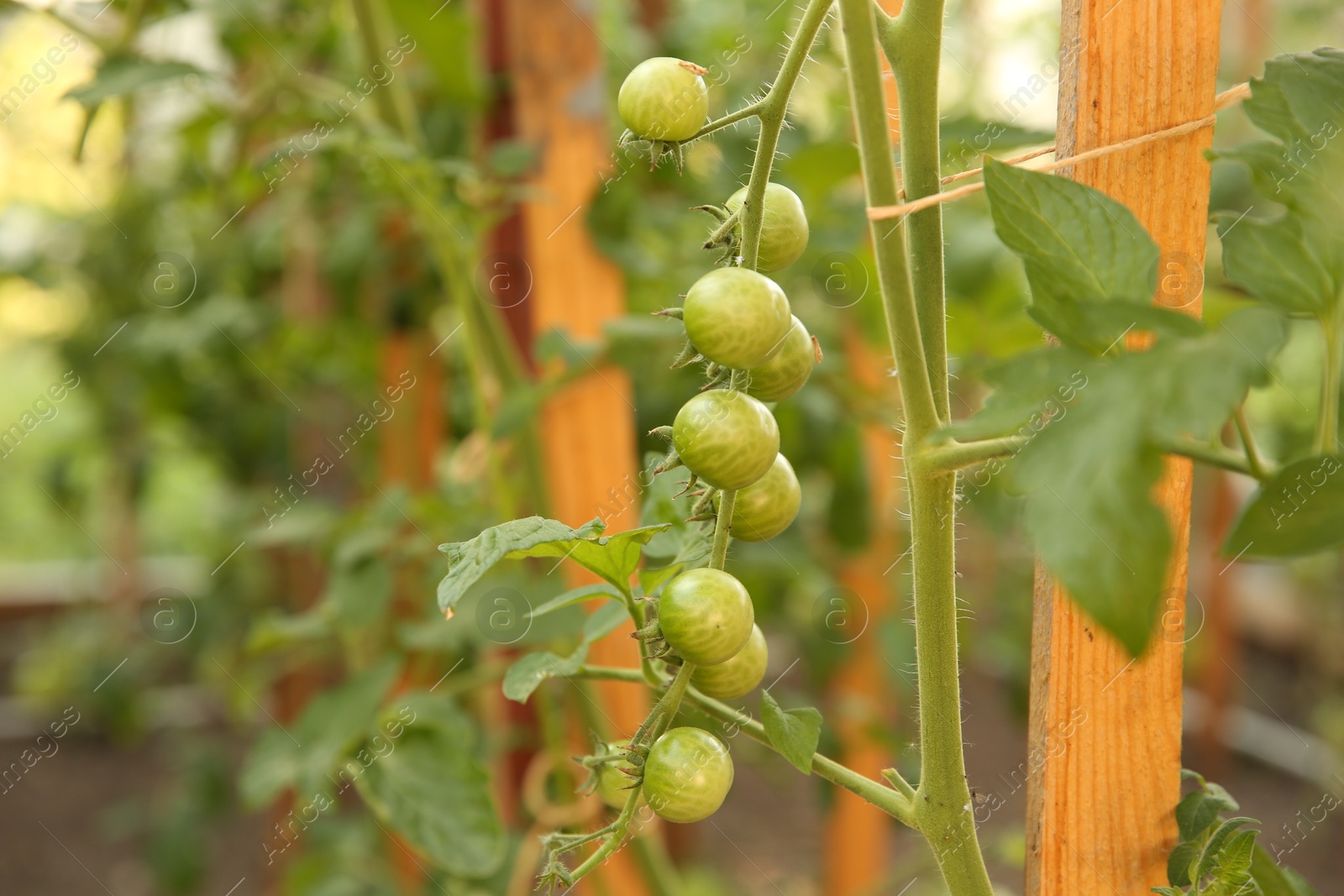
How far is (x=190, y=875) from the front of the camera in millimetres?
1605

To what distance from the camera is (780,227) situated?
380 millimetres

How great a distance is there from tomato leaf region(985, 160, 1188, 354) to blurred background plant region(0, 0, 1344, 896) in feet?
0.44

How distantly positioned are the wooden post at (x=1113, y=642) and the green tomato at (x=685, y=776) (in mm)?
159

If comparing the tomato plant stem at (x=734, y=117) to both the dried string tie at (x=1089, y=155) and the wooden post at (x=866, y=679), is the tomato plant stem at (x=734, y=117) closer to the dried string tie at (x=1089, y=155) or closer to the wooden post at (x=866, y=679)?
the dried string tie at (x=1089, y=155)

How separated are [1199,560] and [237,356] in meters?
2.58

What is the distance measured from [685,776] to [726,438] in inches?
4.5

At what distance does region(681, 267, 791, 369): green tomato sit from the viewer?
1.07 ft

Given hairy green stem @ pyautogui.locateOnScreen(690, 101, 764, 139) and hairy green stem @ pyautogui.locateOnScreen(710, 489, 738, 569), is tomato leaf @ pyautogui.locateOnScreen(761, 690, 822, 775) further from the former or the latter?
hairy green stem @ pyautogui.locateOnScreen(690, 101, 764, 139)

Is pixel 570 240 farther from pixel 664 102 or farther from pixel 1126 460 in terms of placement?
pixel 1126 460

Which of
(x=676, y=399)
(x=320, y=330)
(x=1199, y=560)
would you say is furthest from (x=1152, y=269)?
(x=1199, y=560)

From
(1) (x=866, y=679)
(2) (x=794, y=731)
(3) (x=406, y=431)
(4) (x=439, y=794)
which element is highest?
(2) (x=794, y=731)

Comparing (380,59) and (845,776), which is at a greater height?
(380,59)

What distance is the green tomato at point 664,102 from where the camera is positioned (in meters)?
0.35

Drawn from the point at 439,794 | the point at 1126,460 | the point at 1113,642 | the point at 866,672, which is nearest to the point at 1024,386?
the point at 1126,460
